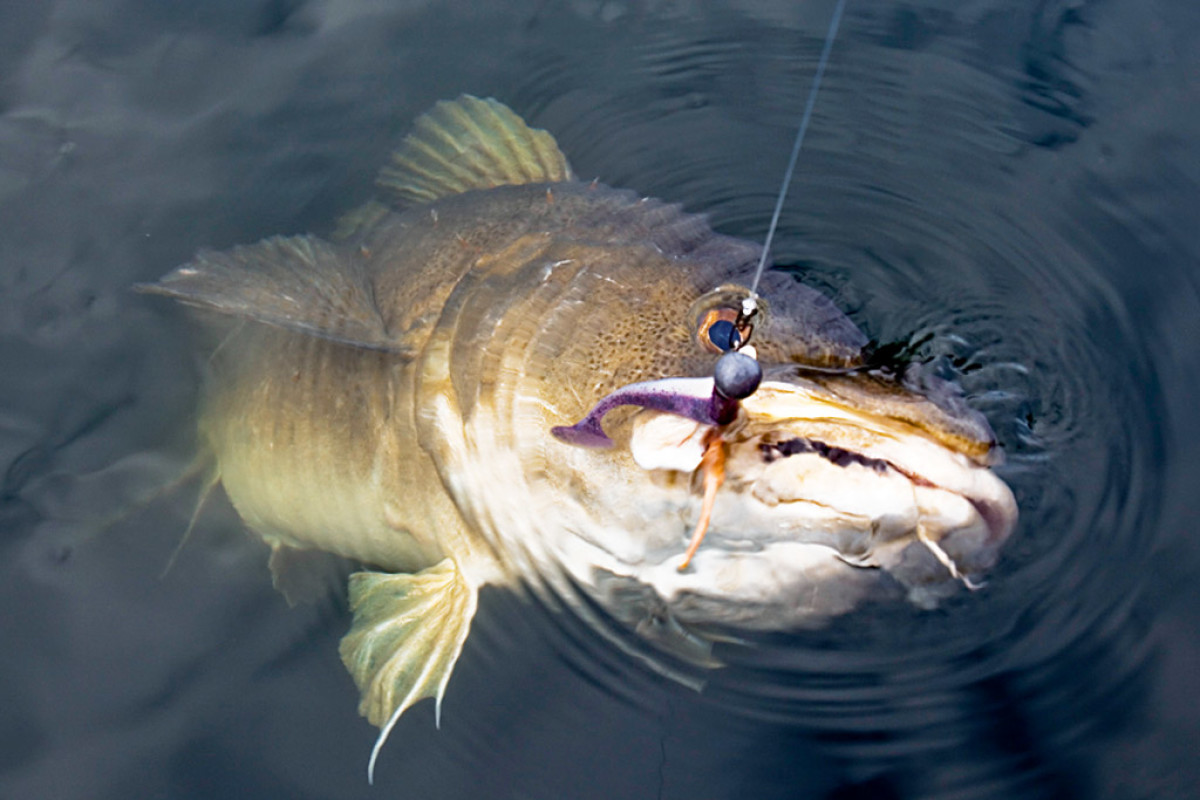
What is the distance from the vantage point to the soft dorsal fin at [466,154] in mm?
→ 3354

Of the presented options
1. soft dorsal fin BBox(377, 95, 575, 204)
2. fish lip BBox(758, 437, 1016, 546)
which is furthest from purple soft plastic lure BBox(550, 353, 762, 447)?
soft dorsal fin BBox(377, 95, 575, 204)

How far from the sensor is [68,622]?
2.95m

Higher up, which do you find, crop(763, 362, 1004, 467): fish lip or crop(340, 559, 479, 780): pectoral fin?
crop(763, 362, 1004, 467): fish lip

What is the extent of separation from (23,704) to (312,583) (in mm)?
840

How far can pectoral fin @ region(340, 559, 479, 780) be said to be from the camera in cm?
259

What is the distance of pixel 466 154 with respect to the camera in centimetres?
339

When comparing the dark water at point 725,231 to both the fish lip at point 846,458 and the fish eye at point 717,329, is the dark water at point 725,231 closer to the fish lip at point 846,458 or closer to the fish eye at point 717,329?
the fish lip at point 846,458

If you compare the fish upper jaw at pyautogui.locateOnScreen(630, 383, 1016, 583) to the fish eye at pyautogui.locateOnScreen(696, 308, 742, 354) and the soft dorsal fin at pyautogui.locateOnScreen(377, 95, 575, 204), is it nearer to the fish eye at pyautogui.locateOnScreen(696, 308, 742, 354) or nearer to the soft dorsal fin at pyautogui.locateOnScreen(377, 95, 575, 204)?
the fish eye at pyautogui.locateOnScreen(696, 308, 742, 354)

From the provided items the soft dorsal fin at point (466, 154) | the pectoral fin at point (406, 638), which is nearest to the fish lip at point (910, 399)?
the pectoral fin at point (406, 638)

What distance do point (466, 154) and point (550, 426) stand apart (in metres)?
1.38

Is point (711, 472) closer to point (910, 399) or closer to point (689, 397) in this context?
point (689, 397)

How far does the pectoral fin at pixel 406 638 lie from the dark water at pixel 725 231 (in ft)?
0.68

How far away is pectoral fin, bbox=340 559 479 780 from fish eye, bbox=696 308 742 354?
0.94 m

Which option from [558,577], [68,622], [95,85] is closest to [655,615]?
[558,577]
